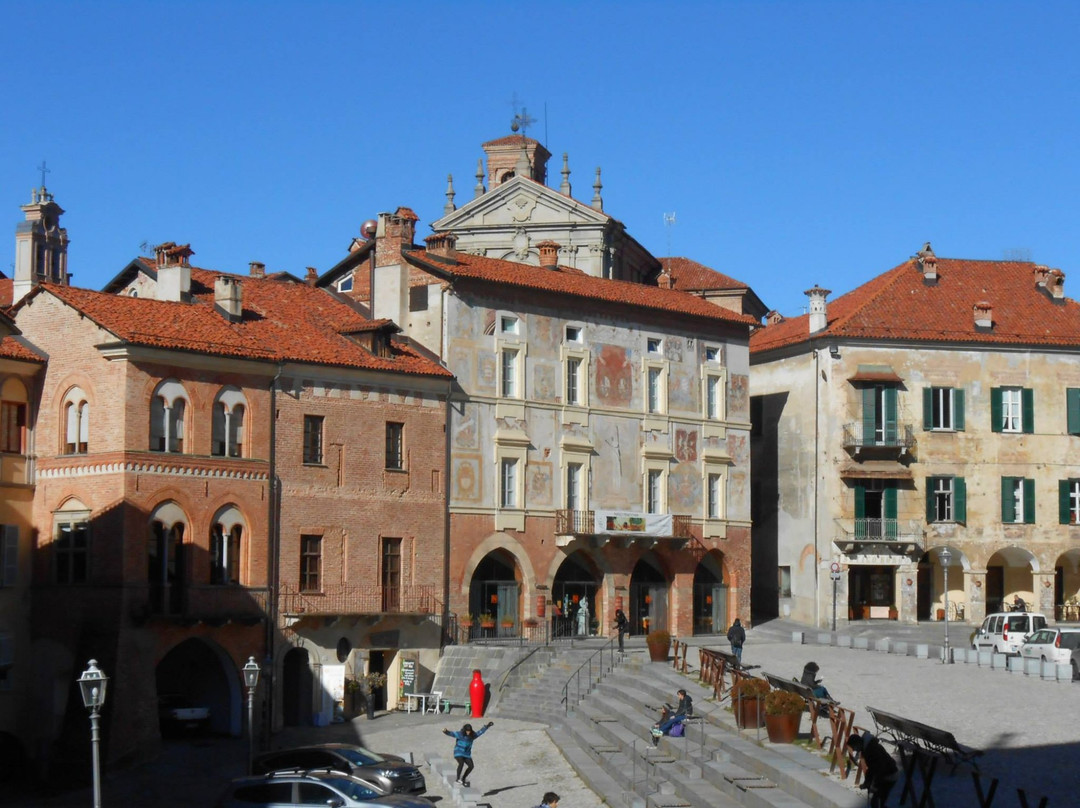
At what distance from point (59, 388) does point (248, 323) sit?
19.0 feet

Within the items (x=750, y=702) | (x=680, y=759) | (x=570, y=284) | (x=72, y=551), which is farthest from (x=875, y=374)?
(x=680, y=759)

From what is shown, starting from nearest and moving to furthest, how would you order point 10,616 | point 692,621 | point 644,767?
point 644,767 → point 10,616 → point 692,621

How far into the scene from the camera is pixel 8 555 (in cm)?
4584

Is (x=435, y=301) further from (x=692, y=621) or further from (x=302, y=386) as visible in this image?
(x=692, y=621)

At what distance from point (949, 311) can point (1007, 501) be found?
7.23m

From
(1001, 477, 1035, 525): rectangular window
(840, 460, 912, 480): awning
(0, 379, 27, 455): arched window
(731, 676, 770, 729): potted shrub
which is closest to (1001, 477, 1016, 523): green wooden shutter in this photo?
(1001, 477, 1035, 525): rectangular window

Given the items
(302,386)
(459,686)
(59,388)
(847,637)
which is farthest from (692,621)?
(59,388)

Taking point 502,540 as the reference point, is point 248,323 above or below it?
above

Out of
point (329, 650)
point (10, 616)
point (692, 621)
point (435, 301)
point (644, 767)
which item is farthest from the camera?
point (692, 621)

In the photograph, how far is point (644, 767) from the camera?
35.1 m

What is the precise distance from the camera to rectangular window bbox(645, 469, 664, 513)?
191ft

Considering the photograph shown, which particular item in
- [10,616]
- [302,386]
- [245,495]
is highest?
[302,386]

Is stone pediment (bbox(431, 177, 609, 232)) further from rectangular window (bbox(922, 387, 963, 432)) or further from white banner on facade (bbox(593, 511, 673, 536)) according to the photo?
white banner on facade (bbox(593, 511, 673, 536))

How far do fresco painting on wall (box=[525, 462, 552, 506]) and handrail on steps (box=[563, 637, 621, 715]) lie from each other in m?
5.97
